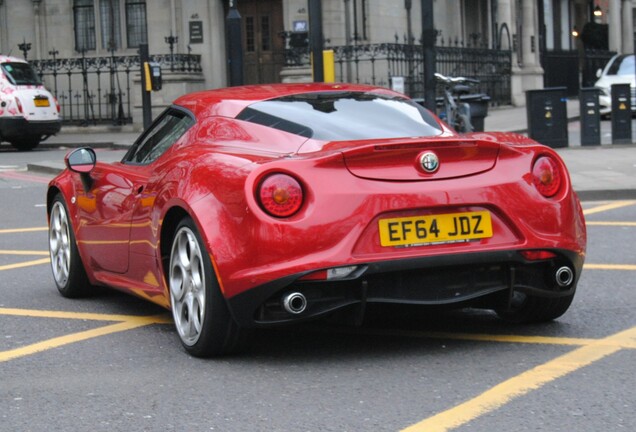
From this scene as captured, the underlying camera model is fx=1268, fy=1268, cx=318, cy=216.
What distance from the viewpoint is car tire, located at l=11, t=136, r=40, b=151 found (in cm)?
2680

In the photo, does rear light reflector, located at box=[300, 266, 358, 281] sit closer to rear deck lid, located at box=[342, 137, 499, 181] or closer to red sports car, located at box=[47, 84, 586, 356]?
red sports car, located at box=[47, 84, 586, 356]

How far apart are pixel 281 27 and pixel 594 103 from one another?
590 inches

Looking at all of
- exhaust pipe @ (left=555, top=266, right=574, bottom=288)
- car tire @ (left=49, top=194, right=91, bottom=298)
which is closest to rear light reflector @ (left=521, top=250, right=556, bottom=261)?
exhaust pipe @ (left=555, top=266, right=574, bottom=288)

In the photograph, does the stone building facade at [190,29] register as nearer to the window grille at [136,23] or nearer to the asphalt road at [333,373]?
the window grille at [136,23]

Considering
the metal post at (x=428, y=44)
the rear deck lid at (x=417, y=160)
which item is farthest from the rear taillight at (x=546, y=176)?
the metal post at (x=428, y=44)

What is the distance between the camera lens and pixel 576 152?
62.7 ft

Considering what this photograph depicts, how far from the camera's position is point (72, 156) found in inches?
287

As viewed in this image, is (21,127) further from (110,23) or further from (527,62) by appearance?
(527,62)

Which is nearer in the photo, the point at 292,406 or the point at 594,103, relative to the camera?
the point at 292,406

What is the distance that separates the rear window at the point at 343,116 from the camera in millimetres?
6172

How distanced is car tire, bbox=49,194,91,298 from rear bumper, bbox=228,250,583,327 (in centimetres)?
246

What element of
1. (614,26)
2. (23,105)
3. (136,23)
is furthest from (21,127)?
(614,26)

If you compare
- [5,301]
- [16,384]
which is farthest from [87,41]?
[16,384]

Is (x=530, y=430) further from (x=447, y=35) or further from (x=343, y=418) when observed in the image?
(x=447, y=35)
